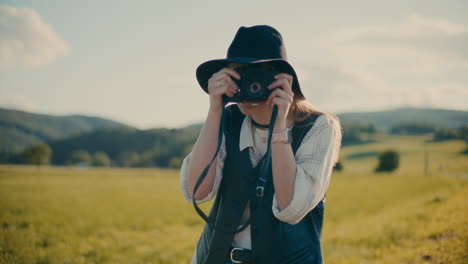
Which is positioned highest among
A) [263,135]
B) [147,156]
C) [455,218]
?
[263,135]

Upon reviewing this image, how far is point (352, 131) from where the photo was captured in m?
84.1

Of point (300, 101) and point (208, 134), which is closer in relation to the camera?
point (208, 134)

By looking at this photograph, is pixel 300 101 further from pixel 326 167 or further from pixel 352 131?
pixel 352 131

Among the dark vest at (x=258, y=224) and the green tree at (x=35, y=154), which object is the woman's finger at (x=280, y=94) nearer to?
the dark vest at (x=258, y=224)

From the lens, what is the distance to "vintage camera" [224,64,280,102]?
5.83 ft

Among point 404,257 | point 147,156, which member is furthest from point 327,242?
point 147,156

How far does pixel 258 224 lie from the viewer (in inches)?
66.3

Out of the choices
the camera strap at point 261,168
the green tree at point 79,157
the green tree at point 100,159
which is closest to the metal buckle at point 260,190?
the camera strap at point 261,168

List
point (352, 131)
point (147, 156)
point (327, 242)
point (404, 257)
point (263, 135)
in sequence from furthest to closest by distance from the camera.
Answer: point (352, 131) → point (147, 156) → point (327, 242) → point (404, 257) → point (263, 135)

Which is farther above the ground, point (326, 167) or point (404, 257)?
point (326, 167)

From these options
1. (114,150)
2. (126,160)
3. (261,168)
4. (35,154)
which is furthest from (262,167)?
(35,154)

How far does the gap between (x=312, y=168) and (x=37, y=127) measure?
87743mm

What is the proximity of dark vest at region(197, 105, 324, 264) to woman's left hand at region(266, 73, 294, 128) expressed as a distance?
163 millimetres

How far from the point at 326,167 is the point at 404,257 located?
3.72 m
